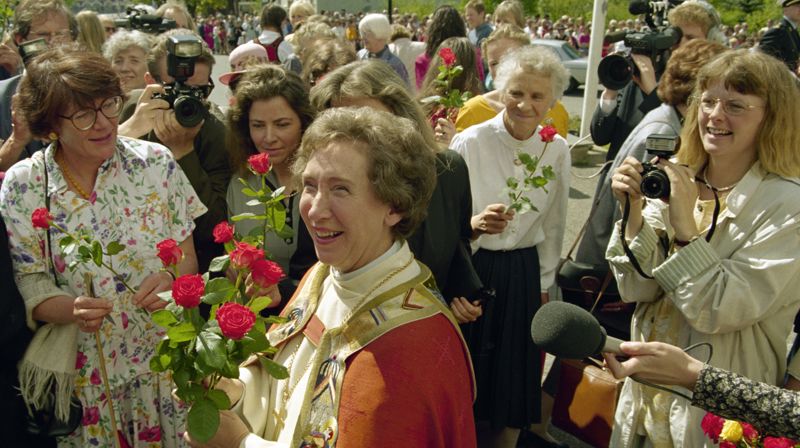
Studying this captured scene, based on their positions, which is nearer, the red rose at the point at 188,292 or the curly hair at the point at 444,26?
the red rose at the point at 188,292

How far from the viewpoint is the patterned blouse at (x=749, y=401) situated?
2.04 m

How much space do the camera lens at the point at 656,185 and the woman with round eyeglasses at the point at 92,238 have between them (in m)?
1.83

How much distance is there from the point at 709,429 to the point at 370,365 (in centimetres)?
121

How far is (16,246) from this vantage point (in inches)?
103

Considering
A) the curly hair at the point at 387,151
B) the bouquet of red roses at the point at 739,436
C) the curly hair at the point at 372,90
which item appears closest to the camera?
the curly hair at the point at 387,151

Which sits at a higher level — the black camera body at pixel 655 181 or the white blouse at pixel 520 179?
the black camera body at pixel 655 181

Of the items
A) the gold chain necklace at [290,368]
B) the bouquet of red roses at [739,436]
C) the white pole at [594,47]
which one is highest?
the gold chain necklace at [290,368]

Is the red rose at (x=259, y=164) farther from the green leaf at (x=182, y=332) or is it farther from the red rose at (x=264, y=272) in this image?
the green leaf at (x=182, y=332)

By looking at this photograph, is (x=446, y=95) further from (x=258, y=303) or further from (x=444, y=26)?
(x=258, y=303)

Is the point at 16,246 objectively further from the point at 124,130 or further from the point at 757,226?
the point at 757,226

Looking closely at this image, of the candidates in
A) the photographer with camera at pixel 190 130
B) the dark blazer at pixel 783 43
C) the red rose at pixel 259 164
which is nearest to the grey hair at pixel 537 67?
the photographer with camera at pixel 190 130

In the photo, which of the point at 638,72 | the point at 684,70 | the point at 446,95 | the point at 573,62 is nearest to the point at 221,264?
the point at 684,70

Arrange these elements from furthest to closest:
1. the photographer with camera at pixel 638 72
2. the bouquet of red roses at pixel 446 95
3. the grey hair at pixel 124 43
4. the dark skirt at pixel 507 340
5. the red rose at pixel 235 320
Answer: the grey hair at pixel 124 43 < the photographer with camera at pixel 638 72 < the bouquet of red roses at pixel 446 95 < the dark skirt at pixel 507 340 < the red rose at pixel 235 320

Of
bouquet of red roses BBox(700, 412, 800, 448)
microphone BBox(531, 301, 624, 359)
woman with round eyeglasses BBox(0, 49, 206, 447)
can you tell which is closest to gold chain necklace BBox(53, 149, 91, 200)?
woman with round eyeglasses BBox(0, 49, 206, 447)
